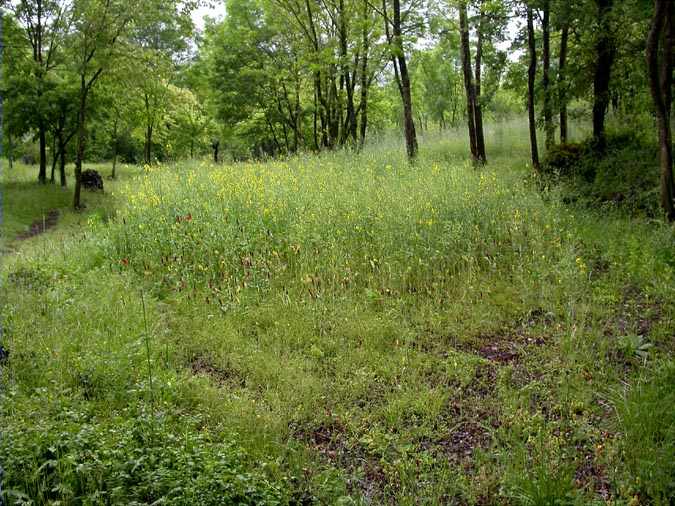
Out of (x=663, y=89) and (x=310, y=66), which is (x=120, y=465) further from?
(x=310, y=66)

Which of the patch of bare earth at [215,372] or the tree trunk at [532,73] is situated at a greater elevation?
the tree trunk at [532,73]

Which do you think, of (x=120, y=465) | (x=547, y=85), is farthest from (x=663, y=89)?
(x=120, y=465)

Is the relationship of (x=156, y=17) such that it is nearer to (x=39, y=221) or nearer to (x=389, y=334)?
(x=39, y=221)

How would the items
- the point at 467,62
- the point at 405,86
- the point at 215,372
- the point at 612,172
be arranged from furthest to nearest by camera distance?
the point at 405,86 → the point at 467,62 → the point at 612,172 → the point at 215,372

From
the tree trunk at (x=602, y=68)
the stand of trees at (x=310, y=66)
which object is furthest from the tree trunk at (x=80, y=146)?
the tree trunk at (x=602, y=68)

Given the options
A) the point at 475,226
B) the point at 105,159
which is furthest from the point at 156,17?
the point at 105,159

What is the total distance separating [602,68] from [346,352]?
10.2 meters

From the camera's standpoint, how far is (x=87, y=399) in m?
4.56

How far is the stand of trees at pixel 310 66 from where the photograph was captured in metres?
11.8

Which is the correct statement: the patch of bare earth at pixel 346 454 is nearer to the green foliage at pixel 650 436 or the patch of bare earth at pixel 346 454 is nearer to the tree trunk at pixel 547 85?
the green foliage at pixel 650 436

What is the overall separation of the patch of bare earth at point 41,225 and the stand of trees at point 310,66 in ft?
2.84

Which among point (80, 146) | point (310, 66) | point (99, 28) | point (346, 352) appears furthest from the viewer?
point (310, 66)

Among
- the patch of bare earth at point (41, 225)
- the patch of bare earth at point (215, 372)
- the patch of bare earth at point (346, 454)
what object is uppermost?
the patch of bare earth at point (41, 225)

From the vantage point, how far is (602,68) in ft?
39.7
